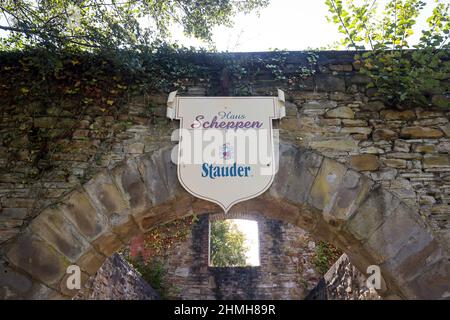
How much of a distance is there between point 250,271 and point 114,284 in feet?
11.6

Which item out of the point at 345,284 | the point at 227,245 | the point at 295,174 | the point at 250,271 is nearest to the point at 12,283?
the point at 295,174

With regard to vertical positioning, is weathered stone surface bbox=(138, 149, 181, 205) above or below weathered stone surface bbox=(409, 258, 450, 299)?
above

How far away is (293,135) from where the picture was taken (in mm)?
3373

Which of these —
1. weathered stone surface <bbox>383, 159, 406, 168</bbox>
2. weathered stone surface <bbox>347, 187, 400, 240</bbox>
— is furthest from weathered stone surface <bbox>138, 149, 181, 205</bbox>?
weathered stone surface <bbox>383, 159, 406, 168</bbox>

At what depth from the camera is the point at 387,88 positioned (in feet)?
11.4

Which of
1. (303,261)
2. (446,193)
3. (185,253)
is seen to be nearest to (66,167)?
(446,193)

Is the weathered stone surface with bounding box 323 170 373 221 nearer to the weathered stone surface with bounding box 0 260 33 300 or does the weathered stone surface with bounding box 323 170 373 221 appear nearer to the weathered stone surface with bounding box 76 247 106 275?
the weathered stone surface with bounding box 76 247 106 275

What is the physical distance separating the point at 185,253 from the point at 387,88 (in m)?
6.22

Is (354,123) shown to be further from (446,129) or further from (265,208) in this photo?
(265,208)

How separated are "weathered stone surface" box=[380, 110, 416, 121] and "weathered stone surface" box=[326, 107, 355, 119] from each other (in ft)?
0.94

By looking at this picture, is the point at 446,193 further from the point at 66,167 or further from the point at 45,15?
the point at 45,15

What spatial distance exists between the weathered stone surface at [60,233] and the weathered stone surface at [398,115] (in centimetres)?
285

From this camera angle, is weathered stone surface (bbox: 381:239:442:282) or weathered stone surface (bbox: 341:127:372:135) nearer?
weathered stone surface (bbox: 381:239:442:282)

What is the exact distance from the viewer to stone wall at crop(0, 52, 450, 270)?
3.19m
